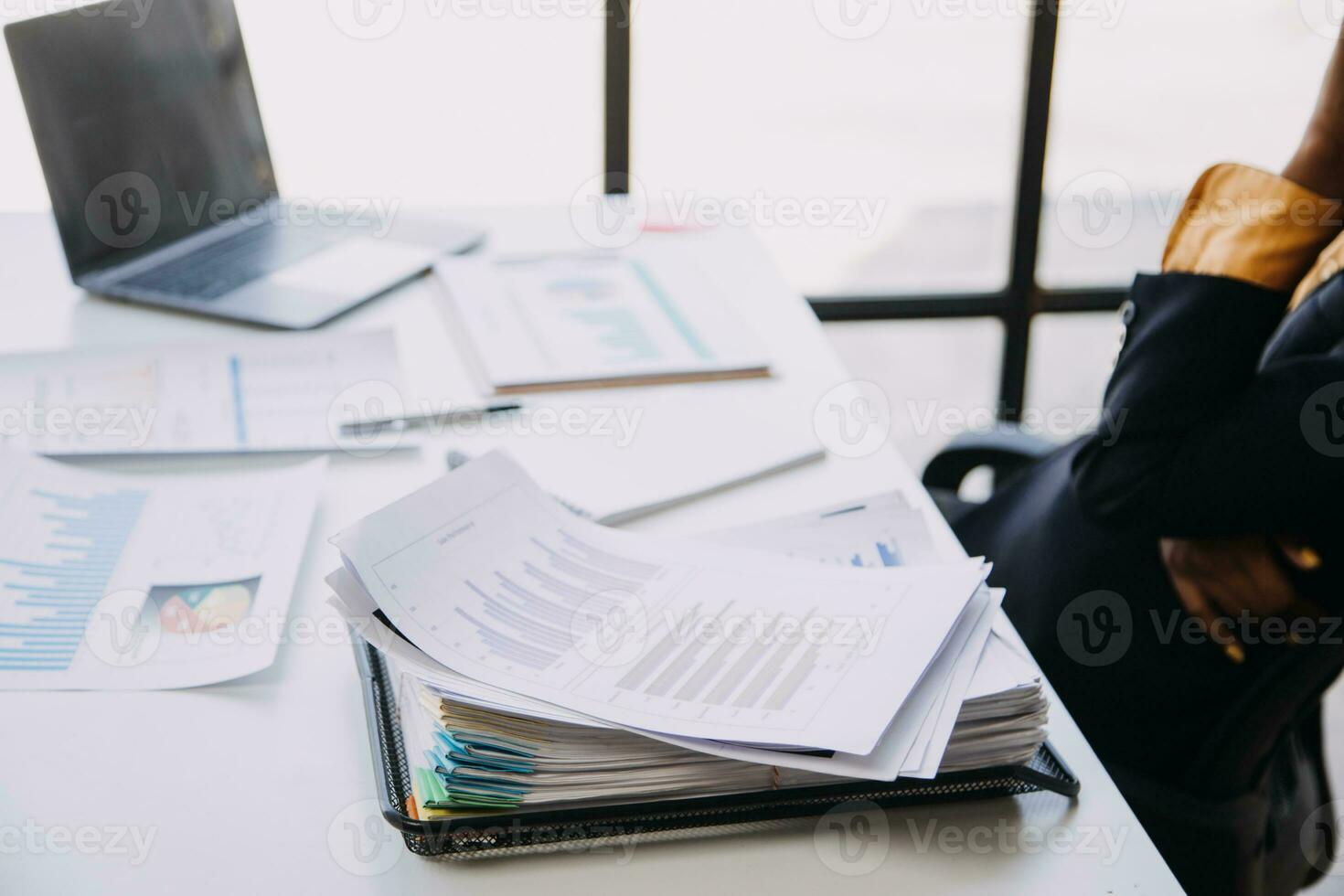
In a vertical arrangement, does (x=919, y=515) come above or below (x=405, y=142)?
above

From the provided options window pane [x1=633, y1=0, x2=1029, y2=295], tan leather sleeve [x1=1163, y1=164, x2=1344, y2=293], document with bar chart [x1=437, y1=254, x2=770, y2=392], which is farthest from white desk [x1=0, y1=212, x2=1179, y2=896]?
window pane [x1=633, y1=0, x2=1029, y2=295]

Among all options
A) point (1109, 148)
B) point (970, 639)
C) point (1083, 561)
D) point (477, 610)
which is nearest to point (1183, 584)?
point (1083, 561)

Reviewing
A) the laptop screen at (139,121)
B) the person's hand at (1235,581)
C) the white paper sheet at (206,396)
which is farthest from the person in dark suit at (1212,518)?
the laptop screen at (139,121)

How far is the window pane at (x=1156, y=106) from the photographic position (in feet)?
7.90

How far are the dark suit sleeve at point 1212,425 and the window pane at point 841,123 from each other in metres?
1.13

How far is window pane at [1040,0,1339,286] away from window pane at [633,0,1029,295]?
134 mm

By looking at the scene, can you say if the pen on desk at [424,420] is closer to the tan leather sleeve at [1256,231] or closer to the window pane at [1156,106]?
the tan leather sleeve at [1256,231]

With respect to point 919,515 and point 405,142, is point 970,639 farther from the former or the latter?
point 405,142

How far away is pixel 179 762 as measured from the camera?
764mm

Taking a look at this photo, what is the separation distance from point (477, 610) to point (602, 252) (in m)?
0.88

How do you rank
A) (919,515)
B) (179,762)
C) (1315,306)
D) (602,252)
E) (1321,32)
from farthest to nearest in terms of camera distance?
(1321,32) → (602,252) → (1315,306) → (919,515) → (179,762)

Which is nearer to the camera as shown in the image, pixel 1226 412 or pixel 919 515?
pixel 919 515

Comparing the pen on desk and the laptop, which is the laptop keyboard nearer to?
the laptop

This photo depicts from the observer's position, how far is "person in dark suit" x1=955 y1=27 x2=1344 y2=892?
1066 mm
